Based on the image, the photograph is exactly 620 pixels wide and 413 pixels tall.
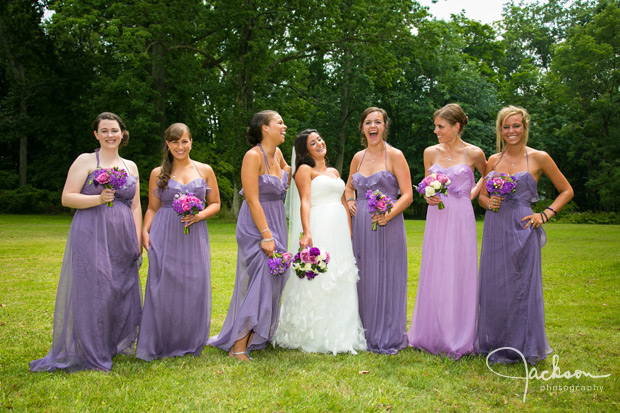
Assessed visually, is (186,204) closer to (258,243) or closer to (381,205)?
(258,243)

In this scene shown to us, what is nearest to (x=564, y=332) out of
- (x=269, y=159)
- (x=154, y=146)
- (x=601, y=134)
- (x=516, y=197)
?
(x=516, y=197)

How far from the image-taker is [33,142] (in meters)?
37.8

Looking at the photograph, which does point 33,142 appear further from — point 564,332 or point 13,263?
point 564,332

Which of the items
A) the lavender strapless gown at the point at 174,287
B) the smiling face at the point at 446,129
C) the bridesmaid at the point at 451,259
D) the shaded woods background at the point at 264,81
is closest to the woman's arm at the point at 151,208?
the lavender strapless gown at the point at 174,287

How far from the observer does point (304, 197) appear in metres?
6.23

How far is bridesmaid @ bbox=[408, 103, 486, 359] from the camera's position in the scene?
5957 millimetres

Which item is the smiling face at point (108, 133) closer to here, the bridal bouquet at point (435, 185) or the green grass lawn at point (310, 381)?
the green grass lawn at point (310, 381)

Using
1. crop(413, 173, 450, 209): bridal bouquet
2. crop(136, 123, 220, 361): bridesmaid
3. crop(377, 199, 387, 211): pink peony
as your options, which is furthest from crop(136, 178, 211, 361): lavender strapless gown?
crop(413, 173, 450, 209): bridal bouquet

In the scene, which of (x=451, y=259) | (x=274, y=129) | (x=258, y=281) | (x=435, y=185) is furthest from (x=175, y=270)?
(x=451, y=259)

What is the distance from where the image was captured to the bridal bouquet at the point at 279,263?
567 centimetres

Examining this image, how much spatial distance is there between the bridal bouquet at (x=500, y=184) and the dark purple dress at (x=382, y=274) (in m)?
1.12

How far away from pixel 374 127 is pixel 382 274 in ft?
6.00

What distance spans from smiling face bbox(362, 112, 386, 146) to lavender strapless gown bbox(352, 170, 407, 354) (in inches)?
17.1

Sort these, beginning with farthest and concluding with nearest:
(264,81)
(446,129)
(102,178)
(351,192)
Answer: (264,81) → (351,192) → (446,129) → (102,178)
